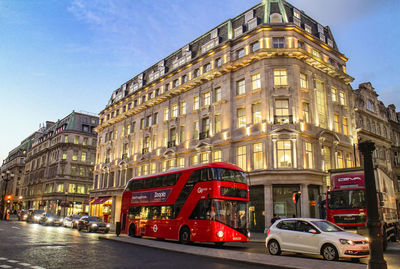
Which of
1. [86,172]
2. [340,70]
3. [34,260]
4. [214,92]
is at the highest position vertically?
[340,70]

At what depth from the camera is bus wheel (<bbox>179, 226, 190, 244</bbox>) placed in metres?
18.2

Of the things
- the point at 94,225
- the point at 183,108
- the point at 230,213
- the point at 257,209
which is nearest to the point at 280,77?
the point at 257,209

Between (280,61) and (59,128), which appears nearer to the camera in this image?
(280,61)

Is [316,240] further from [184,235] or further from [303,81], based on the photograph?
[303,81]

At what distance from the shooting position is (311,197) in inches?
1106

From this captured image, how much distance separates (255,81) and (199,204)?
688 inches

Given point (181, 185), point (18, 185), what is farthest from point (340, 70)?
point (18, 185)

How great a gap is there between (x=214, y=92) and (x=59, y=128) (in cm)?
5593

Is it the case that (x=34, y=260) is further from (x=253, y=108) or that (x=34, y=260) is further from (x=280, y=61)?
(x=280, y=61)

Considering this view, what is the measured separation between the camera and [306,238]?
1280 cm

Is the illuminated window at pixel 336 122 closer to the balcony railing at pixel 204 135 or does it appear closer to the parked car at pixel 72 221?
the balcony railing at pixel 204 135

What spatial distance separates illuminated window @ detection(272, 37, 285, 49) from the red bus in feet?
55.8

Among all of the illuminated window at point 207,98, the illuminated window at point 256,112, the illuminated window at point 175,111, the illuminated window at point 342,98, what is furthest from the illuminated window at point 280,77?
the illuminated window at point 175,111

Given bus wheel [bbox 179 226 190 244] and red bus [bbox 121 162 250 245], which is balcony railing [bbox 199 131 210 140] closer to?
red bus [bbox 121 162 250 245]
